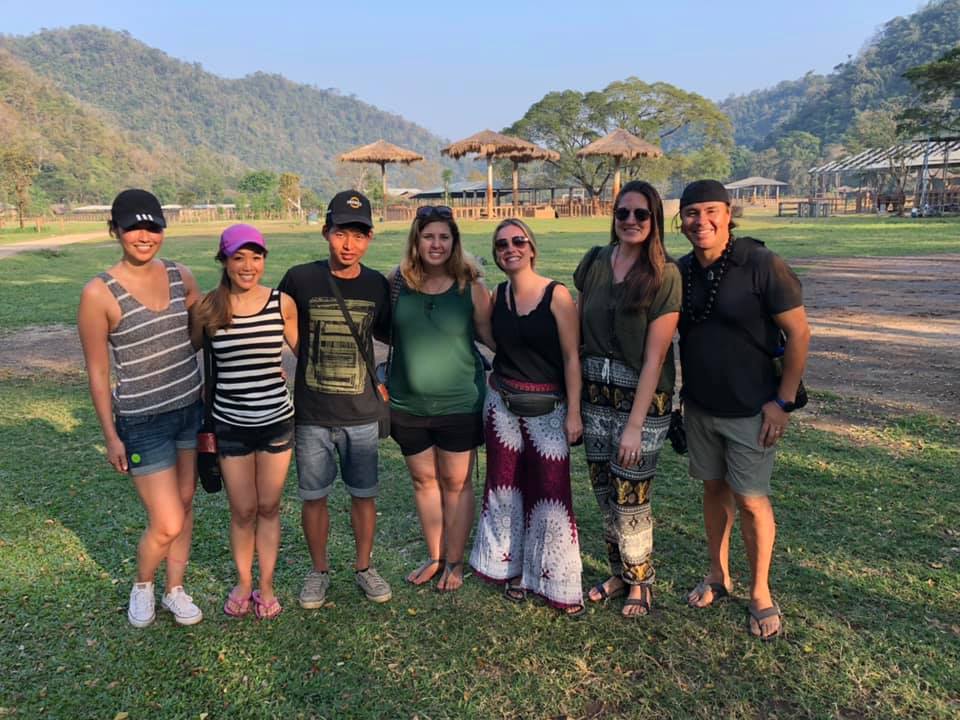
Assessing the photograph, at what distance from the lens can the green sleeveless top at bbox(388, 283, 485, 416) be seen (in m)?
2.81

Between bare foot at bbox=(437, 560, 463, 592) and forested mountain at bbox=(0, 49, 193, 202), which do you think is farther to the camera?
forested mountain at bbox=(0, 49, 193, 202)

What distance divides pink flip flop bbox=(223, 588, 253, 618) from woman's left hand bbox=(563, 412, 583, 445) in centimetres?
146

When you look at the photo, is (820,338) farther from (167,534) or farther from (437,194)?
(437,194)

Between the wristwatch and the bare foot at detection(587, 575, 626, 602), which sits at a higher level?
the wristwatch

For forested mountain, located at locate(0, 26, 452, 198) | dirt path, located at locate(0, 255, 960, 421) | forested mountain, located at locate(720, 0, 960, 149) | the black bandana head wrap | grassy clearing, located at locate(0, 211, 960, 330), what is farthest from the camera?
forested mountain, located at locate(0, 26, 452, 198)

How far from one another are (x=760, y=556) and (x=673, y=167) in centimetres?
5640

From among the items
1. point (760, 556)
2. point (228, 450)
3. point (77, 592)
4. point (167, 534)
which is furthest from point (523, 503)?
point (77, 592)

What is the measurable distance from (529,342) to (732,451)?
2.80 ft

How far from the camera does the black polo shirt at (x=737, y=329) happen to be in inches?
97.7

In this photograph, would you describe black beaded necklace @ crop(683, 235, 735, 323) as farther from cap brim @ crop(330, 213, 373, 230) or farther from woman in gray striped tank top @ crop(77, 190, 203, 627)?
woman in gray striped tank top @ crop(77, 190, 203, 627)

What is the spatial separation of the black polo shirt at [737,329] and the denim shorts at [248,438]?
5.04 feet

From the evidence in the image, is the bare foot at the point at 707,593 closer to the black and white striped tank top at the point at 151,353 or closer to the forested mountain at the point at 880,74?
the black and white striped tank top at the point at 151,353

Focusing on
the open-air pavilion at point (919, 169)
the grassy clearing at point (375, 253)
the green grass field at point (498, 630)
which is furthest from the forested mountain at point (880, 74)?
the green grass field at point (498, 630)

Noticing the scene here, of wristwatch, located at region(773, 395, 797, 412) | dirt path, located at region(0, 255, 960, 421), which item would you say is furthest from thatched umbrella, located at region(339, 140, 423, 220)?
wristwatch, located at region(773, 395, 797, 412)
